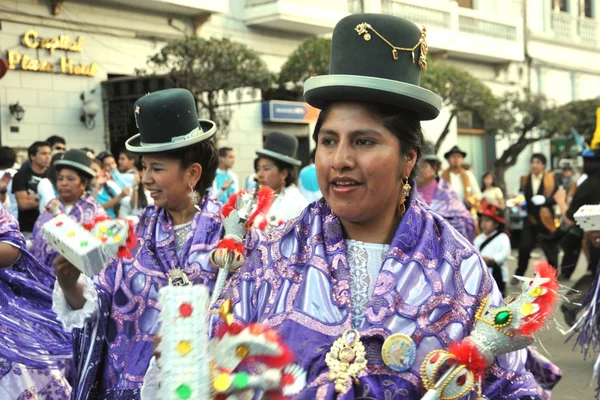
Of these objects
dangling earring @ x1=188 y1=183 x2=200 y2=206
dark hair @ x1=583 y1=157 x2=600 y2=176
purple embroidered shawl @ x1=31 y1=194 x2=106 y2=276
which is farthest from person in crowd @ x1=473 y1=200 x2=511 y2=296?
dangling earring @ x1=188 y1=183 x2=200 y2=206

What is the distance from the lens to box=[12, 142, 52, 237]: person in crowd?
8625 millimetres

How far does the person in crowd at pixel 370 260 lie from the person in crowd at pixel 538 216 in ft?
29.6

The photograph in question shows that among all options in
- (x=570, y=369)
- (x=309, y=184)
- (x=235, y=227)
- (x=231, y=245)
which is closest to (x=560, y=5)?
(x=309, y=184)

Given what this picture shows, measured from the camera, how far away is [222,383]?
194 cm

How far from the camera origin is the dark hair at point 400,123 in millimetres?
2475

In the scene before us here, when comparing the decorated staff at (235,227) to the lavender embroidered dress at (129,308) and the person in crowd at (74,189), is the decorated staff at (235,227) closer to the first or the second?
the lavender embroidered dress at (129,308)

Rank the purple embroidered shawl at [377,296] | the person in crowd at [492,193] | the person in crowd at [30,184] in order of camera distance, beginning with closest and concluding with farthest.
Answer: the purple embroidered shawl at [377,296] < the person in crowd at [30,184] < the person in crowd at [492,193]

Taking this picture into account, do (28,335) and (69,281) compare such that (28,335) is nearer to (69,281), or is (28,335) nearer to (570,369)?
(69,281)

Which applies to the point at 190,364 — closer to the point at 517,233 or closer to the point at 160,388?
the point at 160,388

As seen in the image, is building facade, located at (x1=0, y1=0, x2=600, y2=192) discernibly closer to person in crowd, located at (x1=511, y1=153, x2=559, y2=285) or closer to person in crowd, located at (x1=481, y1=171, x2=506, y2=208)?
person in crowd, located at (x1=481, y1=171, x2=506, y2=208)

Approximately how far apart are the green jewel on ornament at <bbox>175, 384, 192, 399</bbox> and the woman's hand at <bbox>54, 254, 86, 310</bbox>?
1584 mm

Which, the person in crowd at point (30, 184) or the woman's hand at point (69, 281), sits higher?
the person in crowd at point (30, 184)

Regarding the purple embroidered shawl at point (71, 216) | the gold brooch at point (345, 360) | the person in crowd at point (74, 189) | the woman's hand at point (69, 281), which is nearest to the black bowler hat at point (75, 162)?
the person in crowd at point (74, 189)

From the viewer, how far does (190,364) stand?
1871mm
